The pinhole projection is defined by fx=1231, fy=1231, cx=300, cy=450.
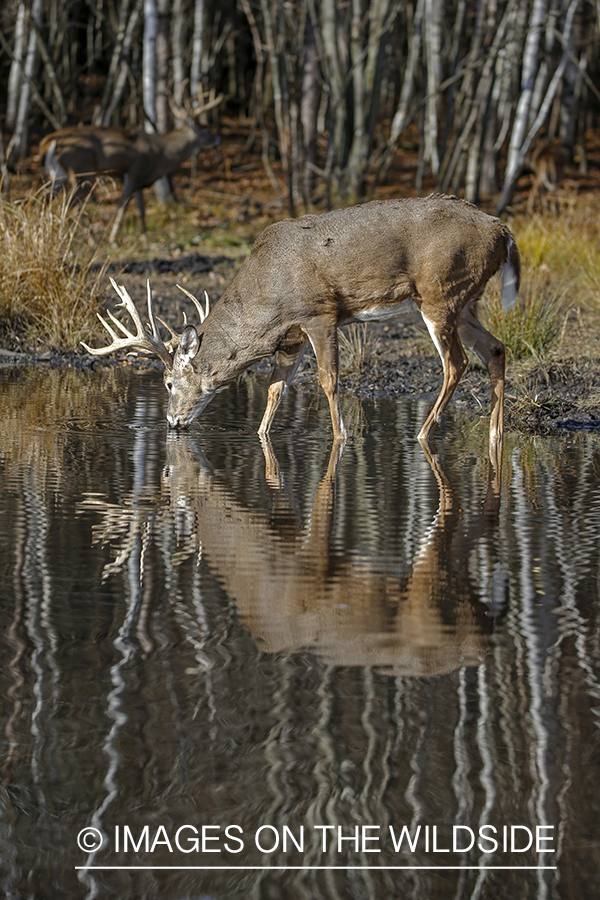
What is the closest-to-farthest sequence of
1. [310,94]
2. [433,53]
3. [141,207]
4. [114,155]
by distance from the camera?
[114,155] < [141,207] < [310,94] < [433,53]

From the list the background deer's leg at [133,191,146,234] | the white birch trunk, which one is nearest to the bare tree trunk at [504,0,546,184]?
the background deer's leg at [133,191,146,234]

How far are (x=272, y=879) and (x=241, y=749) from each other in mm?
599

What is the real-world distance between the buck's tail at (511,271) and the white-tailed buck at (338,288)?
0.07 meters

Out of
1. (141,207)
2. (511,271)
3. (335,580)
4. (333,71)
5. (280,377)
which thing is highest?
(335,580)

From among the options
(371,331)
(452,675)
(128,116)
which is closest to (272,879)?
(452,675)

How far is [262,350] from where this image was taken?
8.35 m

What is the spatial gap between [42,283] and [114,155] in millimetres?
8166

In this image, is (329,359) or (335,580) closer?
(335,580)

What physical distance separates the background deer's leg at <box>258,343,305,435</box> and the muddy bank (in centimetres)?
104

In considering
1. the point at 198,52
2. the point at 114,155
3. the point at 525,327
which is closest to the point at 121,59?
the point at 198,52

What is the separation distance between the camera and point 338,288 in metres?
8.22

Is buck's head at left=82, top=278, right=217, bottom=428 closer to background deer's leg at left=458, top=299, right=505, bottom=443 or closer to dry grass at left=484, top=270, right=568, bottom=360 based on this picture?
background deer's leg at left=458, top=299, right=505, bottom=443

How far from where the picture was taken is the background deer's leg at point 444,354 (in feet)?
27.0

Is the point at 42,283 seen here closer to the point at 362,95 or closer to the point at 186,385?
the point at 186,385
